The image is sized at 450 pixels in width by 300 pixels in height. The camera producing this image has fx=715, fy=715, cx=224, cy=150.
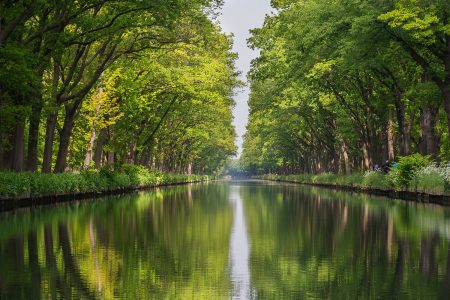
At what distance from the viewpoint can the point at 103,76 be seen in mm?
51188

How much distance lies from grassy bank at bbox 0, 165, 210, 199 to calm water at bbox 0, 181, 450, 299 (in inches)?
324

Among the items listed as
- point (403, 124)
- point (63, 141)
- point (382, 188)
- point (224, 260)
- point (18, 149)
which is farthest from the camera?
point (382, 188)

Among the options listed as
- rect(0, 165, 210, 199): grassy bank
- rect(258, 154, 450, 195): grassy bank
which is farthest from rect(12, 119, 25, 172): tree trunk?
rect(258, 154, 450, 195): grassy bank

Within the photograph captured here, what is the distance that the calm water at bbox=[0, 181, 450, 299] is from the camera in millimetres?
9305

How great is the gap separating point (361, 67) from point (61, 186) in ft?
56.3

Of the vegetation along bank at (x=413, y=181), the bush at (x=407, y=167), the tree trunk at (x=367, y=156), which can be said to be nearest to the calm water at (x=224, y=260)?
the vegetation along bank at (x=413, y=181)

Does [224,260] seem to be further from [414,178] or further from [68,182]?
[414,178]

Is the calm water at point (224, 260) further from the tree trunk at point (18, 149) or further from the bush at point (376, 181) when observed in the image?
the bush at point (376, 181)

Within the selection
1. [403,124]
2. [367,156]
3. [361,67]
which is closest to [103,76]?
[361,67]

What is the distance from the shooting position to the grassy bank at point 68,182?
29.5m

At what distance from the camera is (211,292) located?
9148 mm

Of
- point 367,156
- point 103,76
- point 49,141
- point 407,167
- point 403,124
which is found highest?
point 103,76

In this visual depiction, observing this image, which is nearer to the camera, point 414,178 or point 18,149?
point 18,149

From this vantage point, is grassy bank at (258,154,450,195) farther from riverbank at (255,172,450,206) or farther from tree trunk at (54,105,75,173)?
tree trunk at (54,105,75,173)
